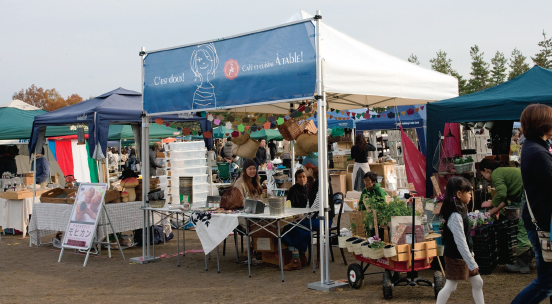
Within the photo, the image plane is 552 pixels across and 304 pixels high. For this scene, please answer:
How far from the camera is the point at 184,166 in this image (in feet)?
31.2

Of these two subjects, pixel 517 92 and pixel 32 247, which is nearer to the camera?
pixel 517 92

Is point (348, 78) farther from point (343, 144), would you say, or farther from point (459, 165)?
point (343, 144)

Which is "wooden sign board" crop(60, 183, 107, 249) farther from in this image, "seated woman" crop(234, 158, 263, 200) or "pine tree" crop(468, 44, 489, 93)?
"pine tree" crop(468, 44, 489, 93)

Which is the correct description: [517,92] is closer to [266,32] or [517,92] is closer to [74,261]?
[266,32]

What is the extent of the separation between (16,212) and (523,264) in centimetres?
916

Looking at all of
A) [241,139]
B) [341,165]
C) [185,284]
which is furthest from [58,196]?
[341,165]

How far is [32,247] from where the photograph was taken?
9.23 m

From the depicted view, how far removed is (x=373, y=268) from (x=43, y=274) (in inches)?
176

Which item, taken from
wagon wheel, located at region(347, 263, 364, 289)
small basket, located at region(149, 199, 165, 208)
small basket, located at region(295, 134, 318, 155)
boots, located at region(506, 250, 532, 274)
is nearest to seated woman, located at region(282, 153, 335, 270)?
small basket, located at region(295, 134, 318, 155)

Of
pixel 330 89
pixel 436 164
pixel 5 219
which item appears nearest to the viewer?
pixel 330 89

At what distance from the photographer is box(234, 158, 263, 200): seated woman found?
710cm

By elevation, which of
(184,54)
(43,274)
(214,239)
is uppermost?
(184,54)

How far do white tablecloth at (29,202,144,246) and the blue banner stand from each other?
1771mm

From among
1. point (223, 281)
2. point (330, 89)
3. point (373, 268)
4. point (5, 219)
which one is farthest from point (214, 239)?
point (5, 219)
